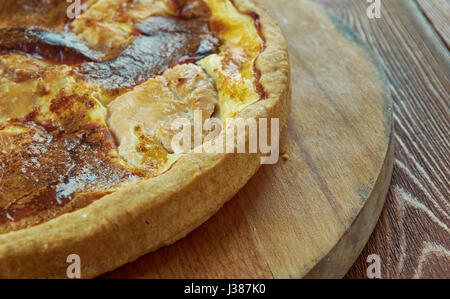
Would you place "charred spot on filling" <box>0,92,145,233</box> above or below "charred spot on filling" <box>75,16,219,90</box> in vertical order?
below

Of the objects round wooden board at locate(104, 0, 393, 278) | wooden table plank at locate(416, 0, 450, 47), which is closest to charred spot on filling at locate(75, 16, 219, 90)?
round wooden board at locate(104, 0, 393, 278)

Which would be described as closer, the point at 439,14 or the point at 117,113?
the point at 117,113

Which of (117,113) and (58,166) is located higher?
(117,113)

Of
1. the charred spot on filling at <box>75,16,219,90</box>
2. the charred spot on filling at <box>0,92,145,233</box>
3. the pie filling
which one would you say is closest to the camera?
the charred spot on filling at <box>0,92,145,233</box>

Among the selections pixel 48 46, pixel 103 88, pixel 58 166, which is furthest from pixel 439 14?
pixel 58 166

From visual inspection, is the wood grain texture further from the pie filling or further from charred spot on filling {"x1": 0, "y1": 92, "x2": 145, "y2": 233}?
charred spot on filling {"x1": 0, "y1": 92, "x2": 145, "y2": 233}

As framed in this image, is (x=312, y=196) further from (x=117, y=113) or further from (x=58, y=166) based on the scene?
(x=58, y=166)

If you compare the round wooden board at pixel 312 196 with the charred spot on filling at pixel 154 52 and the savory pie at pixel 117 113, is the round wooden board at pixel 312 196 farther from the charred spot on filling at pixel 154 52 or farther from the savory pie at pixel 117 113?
the charred spot on filling at pixel 154 52
